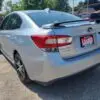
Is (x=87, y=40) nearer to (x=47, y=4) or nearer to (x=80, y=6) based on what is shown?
(x=47, y=4)

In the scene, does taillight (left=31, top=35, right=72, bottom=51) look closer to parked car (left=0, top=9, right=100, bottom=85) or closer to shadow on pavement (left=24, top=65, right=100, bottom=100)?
parked car (left=0, top=9, right=100, bottom=85)

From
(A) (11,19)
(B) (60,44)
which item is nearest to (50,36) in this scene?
(B) (60,44)

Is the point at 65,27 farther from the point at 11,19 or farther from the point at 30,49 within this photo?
the point at 11,19

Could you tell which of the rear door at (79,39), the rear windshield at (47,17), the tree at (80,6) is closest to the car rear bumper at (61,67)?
the rear door at (79,39)

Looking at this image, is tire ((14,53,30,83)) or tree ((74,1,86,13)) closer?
tire ((14,53,30,83))

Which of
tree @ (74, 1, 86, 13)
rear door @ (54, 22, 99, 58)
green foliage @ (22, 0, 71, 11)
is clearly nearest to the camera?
rear door @ (54, 22, 99, 58)

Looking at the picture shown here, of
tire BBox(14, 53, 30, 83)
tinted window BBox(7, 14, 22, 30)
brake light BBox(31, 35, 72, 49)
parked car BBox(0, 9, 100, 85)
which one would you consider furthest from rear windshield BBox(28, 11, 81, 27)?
tire BBox(14, 53, 30, 83)

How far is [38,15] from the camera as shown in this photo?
16.6ft

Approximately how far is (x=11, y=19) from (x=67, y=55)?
7.78 feet

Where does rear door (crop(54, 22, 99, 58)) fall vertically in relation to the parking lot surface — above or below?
above

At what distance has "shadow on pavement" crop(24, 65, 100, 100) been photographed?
423cm

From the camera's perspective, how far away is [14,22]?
555 cm

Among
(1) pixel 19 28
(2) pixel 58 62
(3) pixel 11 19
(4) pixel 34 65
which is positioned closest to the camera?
(2) pixel 58 62

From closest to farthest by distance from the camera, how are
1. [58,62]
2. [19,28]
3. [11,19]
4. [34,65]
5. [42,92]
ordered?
1. [58,62]
2. [34,65]
3. [42,92]
4. [19,28]
5. [11,19]
